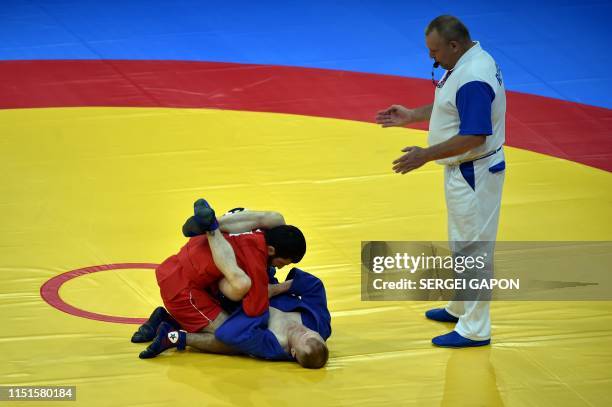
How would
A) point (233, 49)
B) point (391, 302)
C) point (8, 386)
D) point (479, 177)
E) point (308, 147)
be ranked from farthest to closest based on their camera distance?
point (233, 49) → point (308, 147) → point (391, 302) → point (479, 177) → point (8, 386)

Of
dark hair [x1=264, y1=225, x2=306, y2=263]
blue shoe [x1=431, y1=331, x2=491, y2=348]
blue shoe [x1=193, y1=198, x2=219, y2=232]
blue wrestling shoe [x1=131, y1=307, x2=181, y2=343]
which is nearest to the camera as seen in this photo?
blue shoe [x1=193, y1=198, x2=219, y2=232]

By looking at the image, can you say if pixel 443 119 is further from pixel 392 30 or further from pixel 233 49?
pixel 392 30

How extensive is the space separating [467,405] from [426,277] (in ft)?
5.34

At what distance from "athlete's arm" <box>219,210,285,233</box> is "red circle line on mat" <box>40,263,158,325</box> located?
0.76 meters

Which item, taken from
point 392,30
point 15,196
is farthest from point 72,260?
point 392,30

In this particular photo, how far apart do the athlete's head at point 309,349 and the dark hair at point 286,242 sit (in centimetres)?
40

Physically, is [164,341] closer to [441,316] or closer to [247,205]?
[441,316]

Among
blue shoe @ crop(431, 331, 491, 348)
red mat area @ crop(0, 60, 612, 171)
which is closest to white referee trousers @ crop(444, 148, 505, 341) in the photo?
blue shoe @ crop(431, 331, 491, 348)

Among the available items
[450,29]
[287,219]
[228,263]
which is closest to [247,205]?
[287,219]

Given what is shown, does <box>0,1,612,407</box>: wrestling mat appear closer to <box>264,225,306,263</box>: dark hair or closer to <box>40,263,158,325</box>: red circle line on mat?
<box>40,263,158,325</box>: red circle line on mat

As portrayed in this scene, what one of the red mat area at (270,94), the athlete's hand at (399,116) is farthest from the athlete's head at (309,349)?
the red mat area at (270,94)

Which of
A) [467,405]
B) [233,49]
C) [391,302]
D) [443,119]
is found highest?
[233,49]

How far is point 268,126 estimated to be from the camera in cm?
905

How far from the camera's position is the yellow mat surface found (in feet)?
17.4
